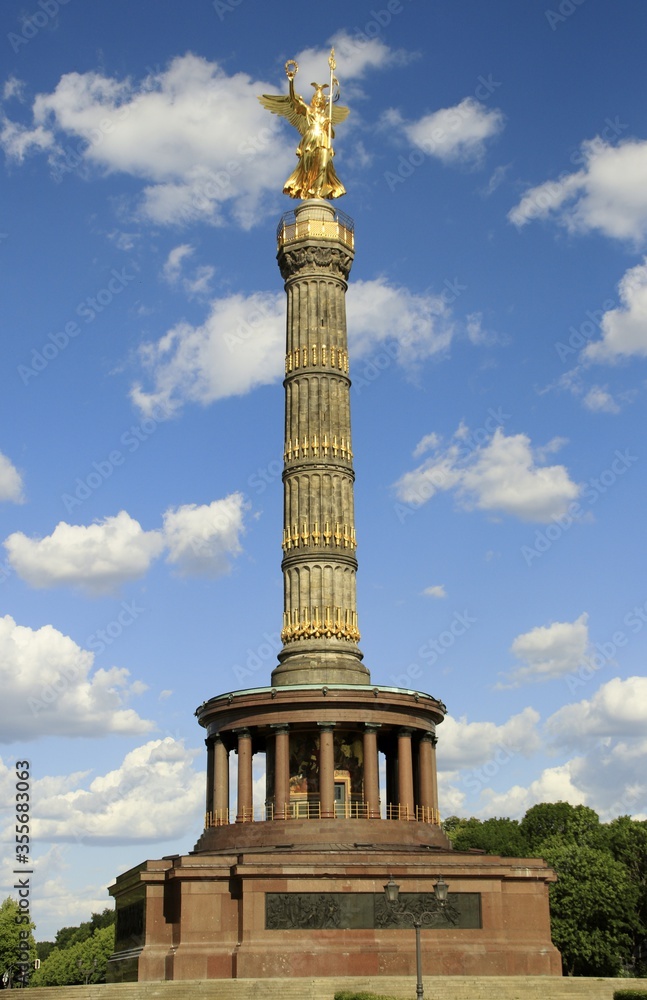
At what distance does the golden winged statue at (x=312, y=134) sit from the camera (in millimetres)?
44188

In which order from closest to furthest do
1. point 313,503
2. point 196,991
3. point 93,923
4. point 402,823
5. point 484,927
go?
point 196,991, point 484,927, point 402,823, point 313,503, point 93,923

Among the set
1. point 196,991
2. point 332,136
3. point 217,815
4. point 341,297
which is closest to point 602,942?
point 217,815

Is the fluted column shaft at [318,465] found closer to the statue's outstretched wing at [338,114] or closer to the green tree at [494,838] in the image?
the statue's outstretched wing at [338,114]

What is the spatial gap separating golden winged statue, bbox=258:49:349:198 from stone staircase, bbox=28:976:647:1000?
2786cm

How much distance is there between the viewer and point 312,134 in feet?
145

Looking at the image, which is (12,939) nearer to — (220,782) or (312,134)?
(220,782)

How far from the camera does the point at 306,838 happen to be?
109 ft

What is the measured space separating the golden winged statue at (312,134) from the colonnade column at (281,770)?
20.4m

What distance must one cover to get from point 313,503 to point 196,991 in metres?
16.7

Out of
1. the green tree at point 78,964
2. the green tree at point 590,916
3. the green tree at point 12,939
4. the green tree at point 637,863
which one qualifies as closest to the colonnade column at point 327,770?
the green tree at point 590,916

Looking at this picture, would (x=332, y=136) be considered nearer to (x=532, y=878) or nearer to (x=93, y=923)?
(x=532, y=878)

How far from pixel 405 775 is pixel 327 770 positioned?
2.81 metres

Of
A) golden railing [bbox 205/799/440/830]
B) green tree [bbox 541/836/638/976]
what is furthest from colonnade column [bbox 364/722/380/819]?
green tree [bbox 541/836/638/976]

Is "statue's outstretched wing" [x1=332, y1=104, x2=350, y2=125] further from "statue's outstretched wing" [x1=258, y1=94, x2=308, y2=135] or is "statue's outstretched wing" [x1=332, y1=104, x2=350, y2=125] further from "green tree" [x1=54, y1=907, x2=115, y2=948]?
"green tree" [x1=54, y1=907, x2=115, y2=948]
